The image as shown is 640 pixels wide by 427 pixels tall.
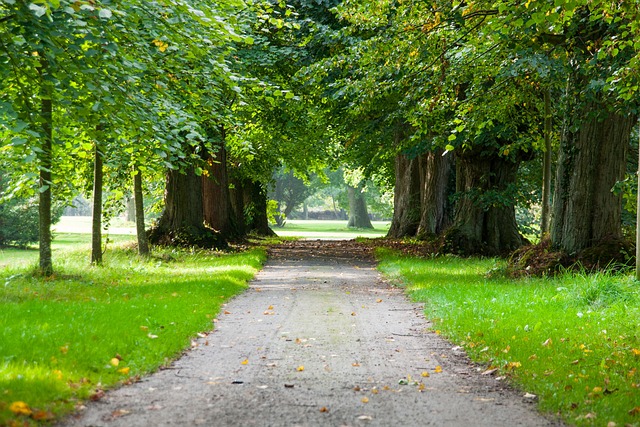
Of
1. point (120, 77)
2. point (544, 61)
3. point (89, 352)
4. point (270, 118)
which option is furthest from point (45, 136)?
point (270, 118)

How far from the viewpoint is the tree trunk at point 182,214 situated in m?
23.5

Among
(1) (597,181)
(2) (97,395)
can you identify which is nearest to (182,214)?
(1) (597,181)

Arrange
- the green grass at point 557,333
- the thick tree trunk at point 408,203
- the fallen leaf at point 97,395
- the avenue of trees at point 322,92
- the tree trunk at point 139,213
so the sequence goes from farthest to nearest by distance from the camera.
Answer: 1. the thick tree trunk at point 408,203
2. the tree trunk at point 139,213
3. the avenue of trees at point 322,92
4. the green grass at point 557,333
5. the fallen leaf at point 97,395

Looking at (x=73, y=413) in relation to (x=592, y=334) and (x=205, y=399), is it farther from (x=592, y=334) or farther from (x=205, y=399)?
(x=592, y=334)

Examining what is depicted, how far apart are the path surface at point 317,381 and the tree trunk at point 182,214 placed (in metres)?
12.5

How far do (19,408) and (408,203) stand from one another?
2923 cm

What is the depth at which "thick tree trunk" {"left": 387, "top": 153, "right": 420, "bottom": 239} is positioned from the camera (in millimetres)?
33219

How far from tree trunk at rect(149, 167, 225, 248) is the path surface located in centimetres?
1247

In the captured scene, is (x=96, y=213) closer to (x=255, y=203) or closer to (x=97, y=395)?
(x=97, y=395)

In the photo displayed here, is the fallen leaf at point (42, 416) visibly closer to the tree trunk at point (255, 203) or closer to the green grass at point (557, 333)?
the green grass at point (557, 333)

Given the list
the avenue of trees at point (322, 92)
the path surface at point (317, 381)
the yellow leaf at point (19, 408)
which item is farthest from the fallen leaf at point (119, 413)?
the avenue of trees at point (322, 92)

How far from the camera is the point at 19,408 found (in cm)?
505

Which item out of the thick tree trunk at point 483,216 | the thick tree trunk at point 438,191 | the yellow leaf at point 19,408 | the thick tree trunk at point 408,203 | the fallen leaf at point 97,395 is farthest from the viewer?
the thick tree trunk at point 408,203

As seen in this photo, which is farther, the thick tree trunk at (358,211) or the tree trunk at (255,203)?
the thick tree trunk at (358,211)
